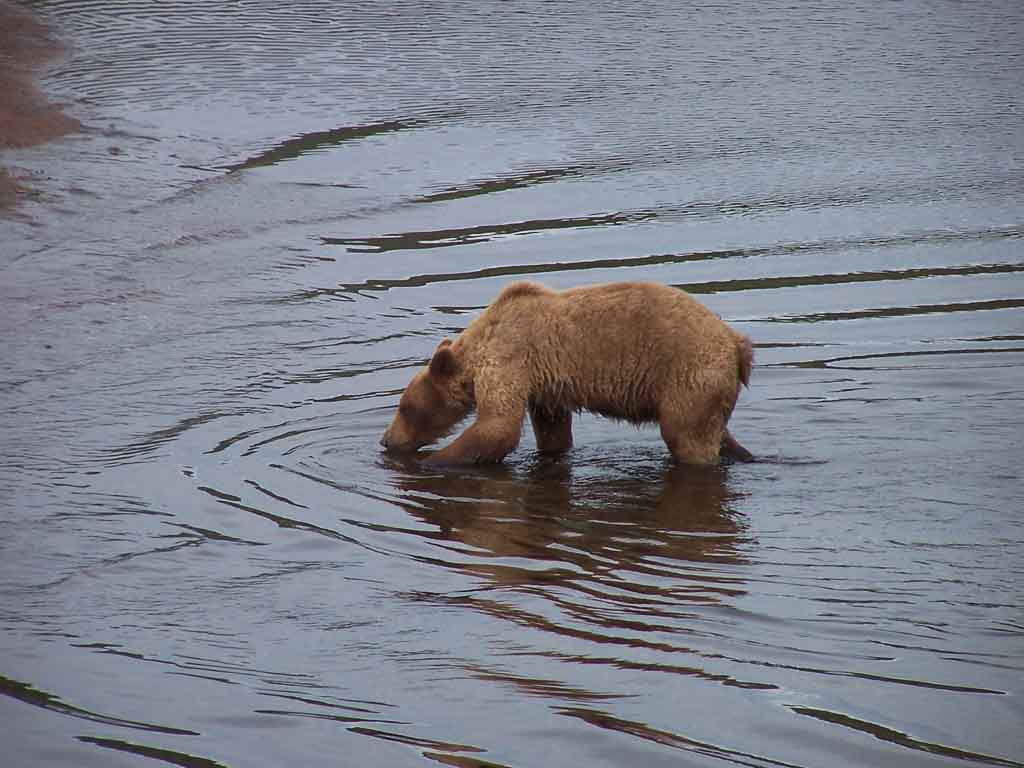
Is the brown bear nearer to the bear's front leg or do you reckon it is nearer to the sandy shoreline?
the bear's front leg

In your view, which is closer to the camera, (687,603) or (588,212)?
(687,603)

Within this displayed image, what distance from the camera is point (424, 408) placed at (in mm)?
9703

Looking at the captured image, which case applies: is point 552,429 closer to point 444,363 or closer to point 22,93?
point 444,363

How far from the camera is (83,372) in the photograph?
1087 cm

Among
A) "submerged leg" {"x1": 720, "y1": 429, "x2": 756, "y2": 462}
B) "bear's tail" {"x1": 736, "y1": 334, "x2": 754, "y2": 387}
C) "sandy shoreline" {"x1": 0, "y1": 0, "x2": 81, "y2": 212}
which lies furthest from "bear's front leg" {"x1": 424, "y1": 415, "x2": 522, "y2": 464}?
"sandy shoreline" {"x1": 0, "y1": 0, "x2": 81, "y2": 212}

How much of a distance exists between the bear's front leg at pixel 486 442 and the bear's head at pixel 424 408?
0.36 m

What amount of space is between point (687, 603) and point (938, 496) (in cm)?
226

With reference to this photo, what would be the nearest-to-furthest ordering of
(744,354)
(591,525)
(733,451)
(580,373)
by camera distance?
1. (591,525)
2. (744,354)
3. (580,373)
4. (733,451)

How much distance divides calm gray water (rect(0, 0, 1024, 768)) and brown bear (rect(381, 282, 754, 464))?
0.98 ft

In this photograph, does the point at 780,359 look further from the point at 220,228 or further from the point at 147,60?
the point at 147,60

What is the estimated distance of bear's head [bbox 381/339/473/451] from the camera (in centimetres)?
965

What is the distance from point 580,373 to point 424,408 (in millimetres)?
1098

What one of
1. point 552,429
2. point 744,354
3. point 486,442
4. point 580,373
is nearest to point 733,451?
point 744,354

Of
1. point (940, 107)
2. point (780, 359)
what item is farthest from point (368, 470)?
point (940, 107)
